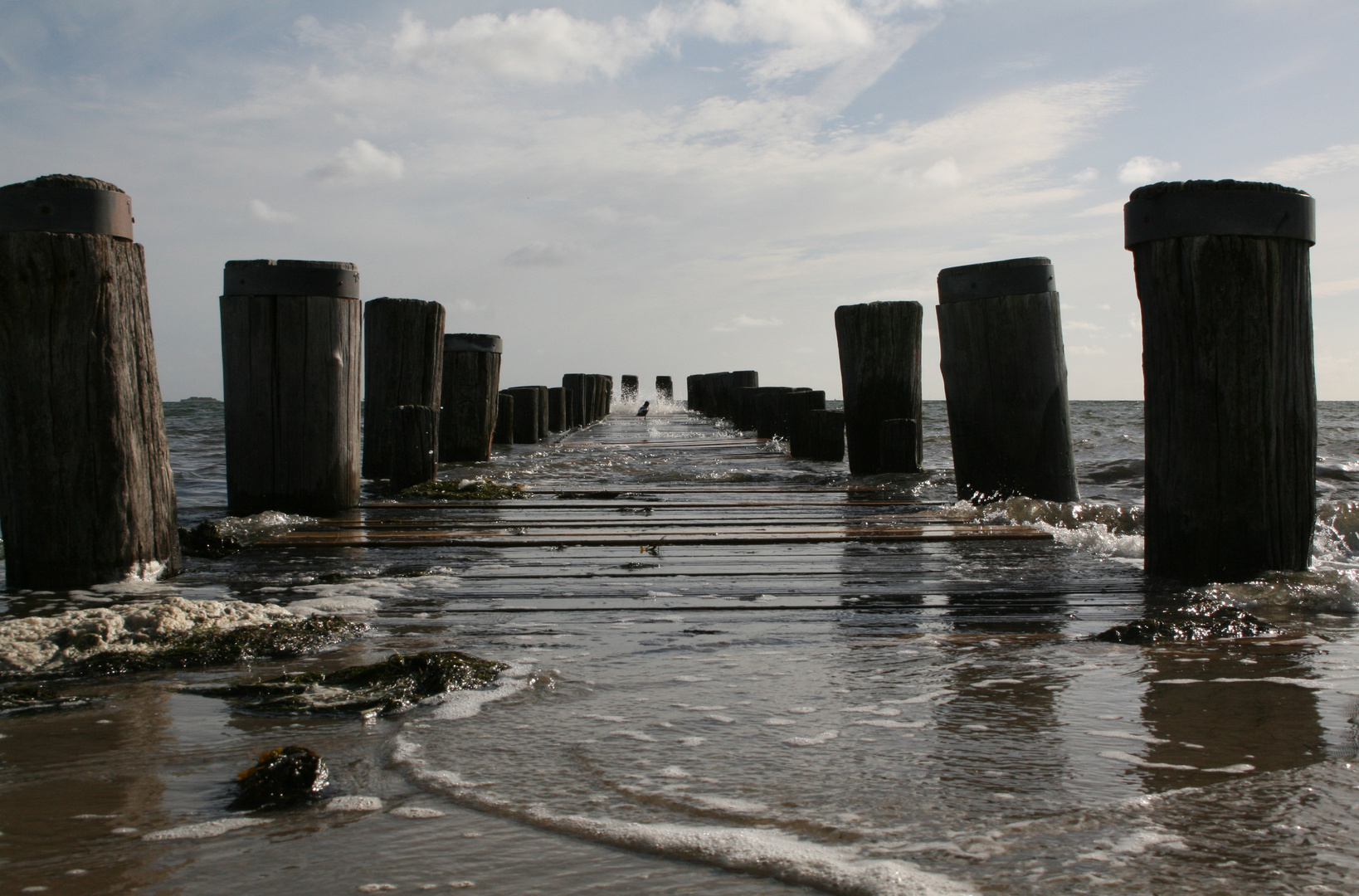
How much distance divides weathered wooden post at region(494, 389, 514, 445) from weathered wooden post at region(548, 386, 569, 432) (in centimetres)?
440

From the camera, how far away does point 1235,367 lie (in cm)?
390

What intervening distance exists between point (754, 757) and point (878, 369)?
7117 millimetres

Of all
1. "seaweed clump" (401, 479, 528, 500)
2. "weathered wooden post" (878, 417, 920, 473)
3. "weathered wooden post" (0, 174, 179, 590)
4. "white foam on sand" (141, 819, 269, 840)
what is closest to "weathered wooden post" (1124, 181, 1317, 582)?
"white foam on sand" (141, 819, 269, 840)

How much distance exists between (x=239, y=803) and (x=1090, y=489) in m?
9.71

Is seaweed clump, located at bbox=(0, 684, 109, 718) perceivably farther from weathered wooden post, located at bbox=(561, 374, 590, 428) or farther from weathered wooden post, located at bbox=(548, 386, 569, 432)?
weathered wooden post, located at bbox=(561, 374, 590, 428)

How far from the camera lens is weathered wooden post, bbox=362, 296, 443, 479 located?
28.2ft

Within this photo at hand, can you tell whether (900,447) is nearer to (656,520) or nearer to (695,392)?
(656,520)

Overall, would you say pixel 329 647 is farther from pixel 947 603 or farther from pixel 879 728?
pixel 947 603

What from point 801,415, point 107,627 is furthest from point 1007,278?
point 801,415

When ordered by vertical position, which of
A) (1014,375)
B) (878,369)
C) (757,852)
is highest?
(878,369)

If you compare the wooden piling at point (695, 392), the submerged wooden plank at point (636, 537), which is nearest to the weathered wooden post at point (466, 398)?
the submerged wooden plank at point (636, 537)

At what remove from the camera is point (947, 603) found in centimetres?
370

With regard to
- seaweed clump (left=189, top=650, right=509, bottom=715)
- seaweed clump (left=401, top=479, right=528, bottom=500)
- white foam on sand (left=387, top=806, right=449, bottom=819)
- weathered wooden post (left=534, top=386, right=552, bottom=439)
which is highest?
weathered wooden post (left=534, top=386, right=552, bottom=439)

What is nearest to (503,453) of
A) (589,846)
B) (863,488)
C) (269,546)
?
(863,488)
